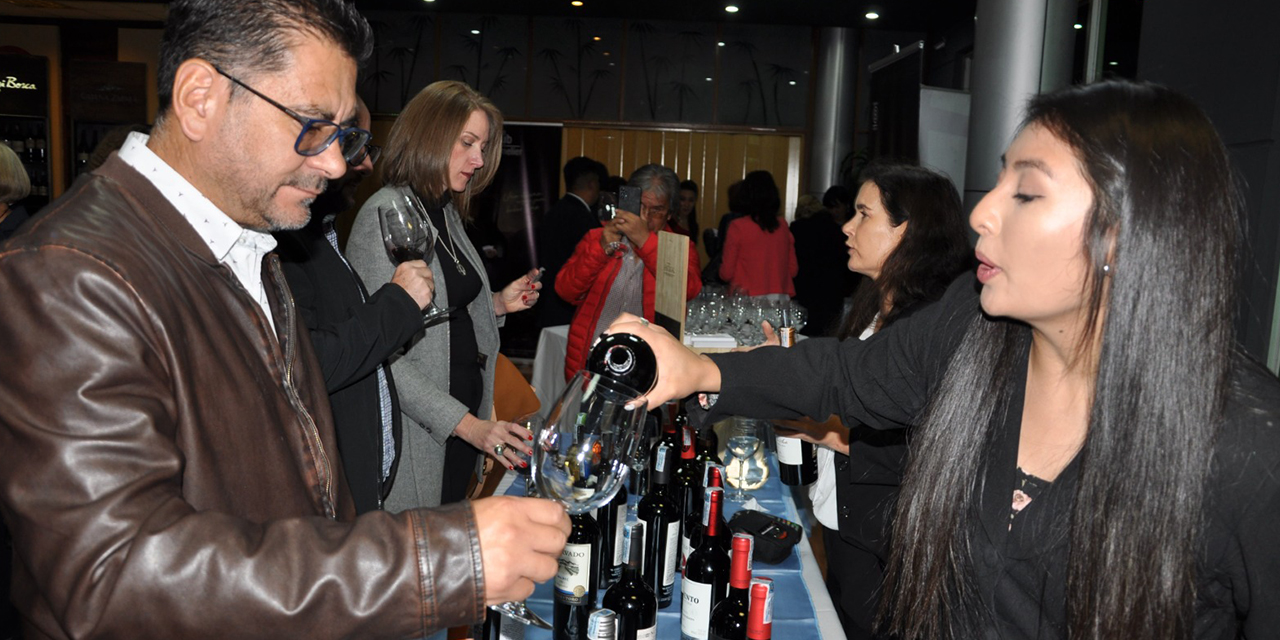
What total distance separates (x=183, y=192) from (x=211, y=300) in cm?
16

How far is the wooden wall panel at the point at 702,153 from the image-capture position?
10086 millimetres

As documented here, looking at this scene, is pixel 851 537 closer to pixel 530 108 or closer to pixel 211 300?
pixel 211 300

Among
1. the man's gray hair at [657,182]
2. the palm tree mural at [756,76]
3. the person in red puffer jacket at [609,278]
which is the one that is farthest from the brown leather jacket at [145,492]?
the palm tree mural at [756,76]

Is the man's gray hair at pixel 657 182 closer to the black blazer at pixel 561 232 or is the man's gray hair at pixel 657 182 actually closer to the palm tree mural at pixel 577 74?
the black blazer at pixel 561 232

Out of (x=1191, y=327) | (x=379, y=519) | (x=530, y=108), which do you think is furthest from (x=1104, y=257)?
(x=530, y=108)

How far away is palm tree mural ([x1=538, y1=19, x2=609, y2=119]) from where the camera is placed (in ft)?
32.9

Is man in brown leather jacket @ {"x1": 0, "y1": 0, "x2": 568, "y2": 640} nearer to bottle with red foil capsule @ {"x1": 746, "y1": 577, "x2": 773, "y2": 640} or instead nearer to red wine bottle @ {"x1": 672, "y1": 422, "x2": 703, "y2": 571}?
bottle with red foil capsule @ {"x1": 746, "y1": 577, "x2": 773, "y2": 640}

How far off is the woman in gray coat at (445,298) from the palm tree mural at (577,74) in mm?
7573

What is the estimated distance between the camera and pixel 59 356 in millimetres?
880

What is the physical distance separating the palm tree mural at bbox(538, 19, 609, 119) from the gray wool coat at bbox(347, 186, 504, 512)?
26.2 ft

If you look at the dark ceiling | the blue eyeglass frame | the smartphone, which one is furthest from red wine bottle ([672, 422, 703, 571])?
the dark ceiling

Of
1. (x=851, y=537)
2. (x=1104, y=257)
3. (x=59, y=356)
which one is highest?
(x=1104, y=257)

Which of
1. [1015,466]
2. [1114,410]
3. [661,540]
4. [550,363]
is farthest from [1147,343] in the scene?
[550,363]

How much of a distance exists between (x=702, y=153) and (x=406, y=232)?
8.32 meters
